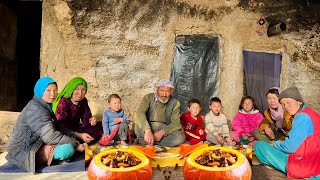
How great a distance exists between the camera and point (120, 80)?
626 cm

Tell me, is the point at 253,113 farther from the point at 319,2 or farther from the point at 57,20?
the point at 57,20

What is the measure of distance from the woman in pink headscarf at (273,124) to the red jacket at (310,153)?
1454 millimetres

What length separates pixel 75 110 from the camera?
4.96 metres

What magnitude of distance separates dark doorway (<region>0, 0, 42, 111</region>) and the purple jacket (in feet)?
17.5

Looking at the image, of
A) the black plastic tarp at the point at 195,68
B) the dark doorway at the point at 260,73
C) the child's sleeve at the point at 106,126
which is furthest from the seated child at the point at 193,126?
the dark doorway at the point at 260,73

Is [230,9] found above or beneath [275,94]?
above

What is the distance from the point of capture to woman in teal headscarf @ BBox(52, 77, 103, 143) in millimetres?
4816

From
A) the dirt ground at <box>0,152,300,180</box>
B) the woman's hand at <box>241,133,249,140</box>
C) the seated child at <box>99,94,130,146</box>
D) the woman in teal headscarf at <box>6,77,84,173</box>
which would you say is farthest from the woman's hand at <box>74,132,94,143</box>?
the woman's hand at <box>241,133,249,140</box>

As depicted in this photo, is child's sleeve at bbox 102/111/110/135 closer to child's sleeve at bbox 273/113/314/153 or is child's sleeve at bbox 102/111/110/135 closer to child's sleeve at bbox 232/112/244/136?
child's sleeve at bbox 232/112/244/136

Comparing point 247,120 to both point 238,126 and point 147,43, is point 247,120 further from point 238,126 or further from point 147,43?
point 147,43

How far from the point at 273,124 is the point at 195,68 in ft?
5.75

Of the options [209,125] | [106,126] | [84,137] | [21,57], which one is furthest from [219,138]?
[21,57]

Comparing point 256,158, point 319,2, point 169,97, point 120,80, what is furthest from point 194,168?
point 319,2

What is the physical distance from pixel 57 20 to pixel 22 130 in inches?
108
